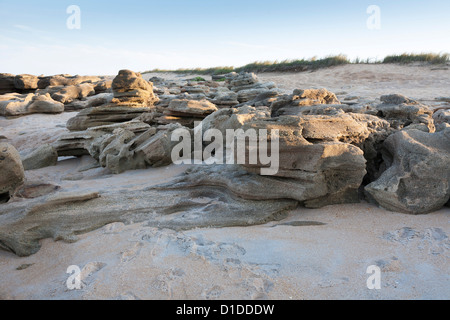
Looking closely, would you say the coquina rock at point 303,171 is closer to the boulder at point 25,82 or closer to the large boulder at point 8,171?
the large boulder at point 8,171

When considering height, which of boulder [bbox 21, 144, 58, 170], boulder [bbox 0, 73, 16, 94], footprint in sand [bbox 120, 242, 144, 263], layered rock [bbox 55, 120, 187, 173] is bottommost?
footprint in sand [bbox 120, 242, 144, 263]

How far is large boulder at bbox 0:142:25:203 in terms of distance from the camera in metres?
3.56

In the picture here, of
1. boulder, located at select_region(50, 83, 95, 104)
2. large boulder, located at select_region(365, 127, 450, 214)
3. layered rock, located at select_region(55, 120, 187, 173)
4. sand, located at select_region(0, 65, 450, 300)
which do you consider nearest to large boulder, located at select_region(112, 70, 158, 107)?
layered rock, located at select_region(55, 120, 187, 173)

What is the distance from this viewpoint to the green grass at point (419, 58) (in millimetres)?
14812

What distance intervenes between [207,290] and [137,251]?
0.73m

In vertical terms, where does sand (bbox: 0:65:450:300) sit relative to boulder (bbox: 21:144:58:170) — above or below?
below

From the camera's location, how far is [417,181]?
289cm

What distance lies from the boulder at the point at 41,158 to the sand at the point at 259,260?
3548mm

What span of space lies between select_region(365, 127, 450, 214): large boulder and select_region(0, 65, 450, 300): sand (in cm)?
11

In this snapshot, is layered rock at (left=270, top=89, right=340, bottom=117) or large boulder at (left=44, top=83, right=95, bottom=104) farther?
large boulder at (left=44, top=83, right=95, bottom=104)

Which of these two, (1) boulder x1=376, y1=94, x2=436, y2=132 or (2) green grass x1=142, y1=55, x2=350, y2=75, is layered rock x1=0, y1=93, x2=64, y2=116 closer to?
(1) boulder x1=376, y1=94, x2=436, y2=132

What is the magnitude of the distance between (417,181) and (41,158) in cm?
593

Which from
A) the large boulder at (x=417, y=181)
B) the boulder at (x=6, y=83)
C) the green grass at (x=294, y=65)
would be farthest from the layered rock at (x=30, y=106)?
the green grass at (x=294, y=65)
